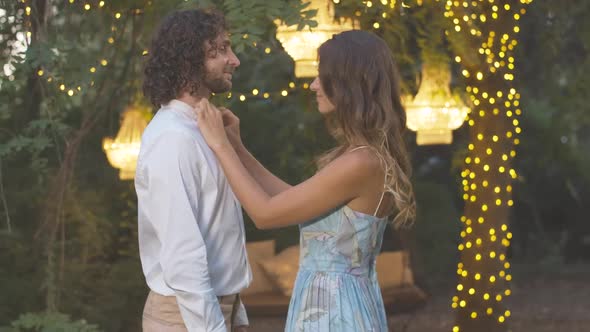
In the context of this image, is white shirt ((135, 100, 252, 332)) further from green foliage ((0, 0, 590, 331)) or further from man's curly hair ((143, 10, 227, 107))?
green foliage ((0, 0, 590, 331))

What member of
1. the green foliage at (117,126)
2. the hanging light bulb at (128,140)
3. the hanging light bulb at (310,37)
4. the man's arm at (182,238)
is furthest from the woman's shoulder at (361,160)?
the hanging light bulb at (128,140)

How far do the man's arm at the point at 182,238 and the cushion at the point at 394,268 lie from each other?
840 cm

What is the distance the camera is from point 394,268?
11305 millimetres

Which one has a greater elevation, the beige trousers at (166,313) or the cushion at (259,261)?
the beige trousers at (166,313)

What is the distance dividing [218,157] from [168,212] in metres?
0.23

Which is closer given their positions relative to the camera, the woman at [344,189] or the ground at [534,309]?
the woman at [344,189]

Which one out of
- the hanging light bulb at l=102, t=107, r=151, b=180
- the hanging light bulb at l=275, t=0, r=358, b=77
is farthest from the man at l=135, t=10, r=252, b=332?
the hanging light bulb at l=102, t=107, r=151, b=180

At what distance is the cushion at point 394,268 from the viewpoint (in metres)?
11.2

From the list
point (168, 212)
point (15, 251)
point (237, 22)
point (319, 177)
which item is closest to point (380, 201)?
point (319, 177)

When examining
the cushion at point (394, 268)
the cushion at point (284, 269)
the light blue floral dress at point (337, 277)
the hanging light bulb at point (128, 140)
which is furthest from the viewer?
the cushion at point (394, 268)

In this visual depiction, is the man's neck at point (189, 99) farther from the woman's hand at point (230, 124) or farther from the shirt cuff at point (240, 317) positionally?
the shirt cuff at point (240, 317)

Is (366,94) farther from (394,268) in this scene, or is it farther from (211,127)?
(394,268)

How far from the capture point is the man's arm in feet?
9.29

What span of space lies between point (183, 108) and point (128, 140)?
536 cm
